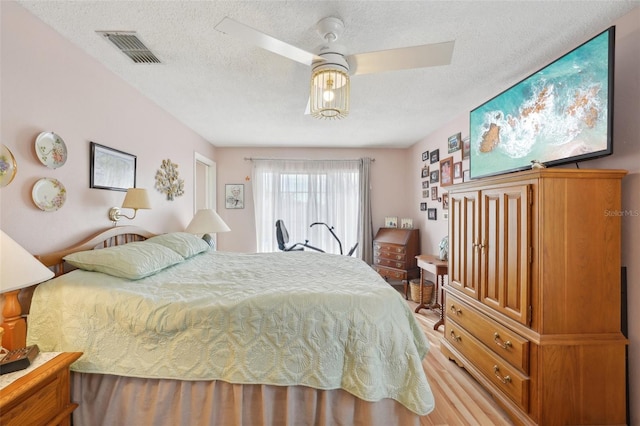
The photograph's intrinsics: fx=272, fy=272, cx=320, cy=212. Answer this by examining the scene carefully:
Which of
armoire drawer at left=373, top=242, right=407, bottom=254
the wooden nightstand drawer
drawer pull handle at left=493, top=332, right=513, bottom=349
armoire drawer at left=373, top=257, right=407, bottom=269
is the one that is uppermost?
armoire drawer at left=373, top=242, right=407, bottom=254

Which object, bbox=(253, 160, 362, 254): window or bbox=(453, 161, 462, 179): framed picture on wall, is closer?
bbox=(453, 161, 462, 179): framed picture on wall

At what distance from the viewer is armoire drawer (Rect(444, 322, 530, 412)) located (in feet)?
5.36

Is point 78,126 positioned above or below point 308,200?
above

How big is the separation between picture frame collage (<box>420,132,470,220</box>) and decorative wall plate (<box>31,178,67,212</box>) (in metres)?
3.36

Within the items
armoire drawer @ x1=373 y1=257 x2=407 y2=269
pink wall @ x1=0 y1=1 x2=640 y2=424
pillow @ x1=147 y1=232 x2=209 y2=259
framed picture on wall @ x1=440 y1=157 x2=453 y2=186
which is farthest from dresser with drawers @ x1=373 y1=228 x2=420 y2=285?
pillow @ x1=147 y1=232 x2=209 y2=259

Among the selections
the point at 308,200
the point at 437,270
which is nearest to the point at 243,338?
the point at 437,270

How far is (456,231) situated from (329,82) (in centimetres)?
166

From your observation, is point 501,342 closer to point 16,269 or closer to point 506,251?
point 506,251

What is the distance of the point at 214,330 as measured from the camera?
Answer: 1383 mm

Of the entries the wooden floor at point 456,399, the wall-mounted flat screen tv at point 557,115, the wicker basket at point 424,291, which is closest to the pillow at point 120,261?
the wooden floor at point 456,399

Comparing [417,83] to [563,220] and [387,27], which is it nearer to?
[387,27]

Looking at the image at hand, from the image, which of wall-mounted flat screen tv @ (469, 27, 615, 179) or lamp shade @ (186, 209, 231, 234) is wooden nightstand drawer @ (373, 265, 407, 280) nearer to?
wall-mounted flat screen tv @ (469, 27, 615, 179)

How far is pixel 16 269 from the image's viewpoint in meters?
1.12

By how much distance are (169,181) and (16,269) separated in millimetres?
2171
